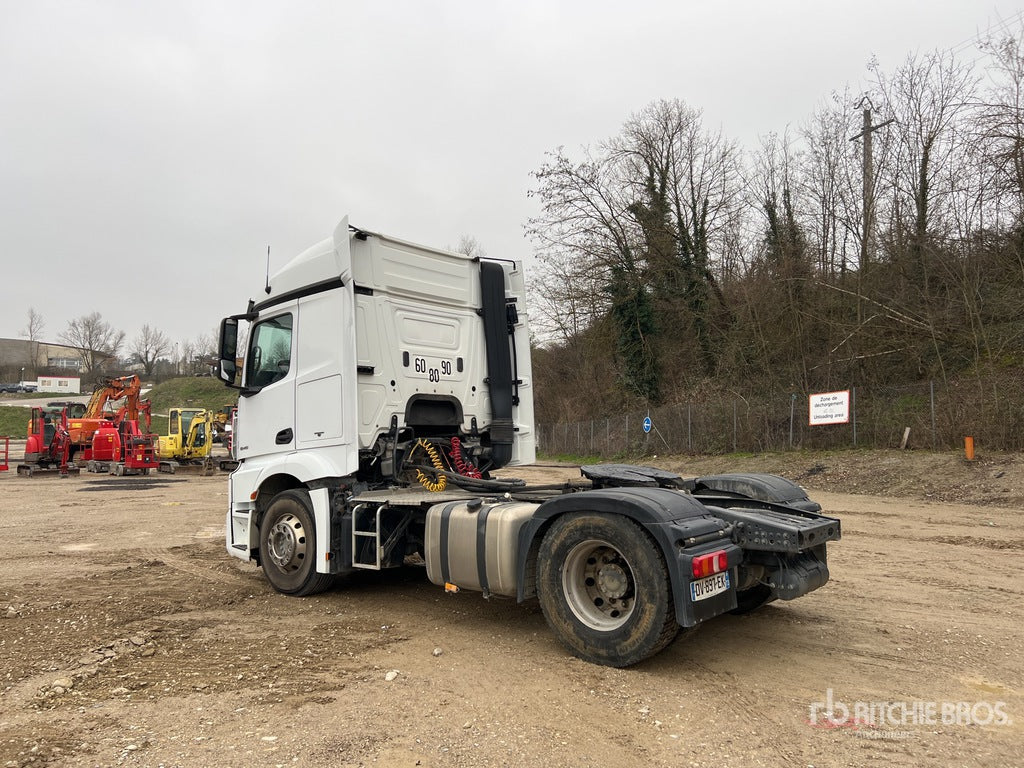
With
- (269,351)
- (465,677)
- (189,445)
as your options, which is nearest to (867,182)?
(269,351)

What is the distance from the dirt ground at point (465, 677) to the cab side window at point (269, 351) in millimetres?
2156

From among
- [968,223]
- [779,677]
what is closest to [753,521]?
[779,677]

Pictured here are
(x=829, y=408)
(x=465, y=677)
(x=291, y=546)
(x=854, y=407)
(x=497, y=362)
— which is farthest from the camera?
(x=829, y=408)

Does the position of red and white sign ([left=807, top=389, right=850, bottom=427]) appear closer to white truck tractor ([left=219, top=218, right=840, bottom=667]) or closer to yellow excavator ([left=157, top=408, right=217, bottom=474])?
white truck tractor ([left=219, top=218, right=840, bottom=667])

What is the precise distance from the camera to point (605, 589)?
4.68 metres

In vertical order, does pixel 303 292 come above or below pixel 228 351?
above

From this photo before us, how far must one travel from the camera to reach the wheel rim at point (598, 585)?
4.59 metres

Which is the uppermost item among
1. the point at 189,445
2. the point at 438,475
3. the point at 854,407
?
the point at 854,407

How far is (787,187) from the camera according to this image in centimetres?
2736

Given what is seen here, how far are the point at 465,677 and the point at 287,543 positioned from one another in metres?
2.92

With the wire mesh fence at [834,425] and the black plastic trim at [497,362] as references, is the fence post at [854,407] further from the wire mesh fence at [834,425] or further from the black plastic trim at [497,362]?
the black plastic trim at [497,362]

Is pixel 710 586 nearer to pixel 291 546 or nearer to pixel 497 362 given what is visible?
pixel 497 362

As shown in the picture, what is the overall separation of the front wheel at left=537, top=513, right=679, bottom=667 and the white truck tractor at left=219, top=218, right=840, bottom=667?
1cm

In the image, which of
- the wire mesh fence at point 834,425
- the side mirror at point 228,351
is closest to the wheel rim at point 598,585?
the side mirror at point 228,351
